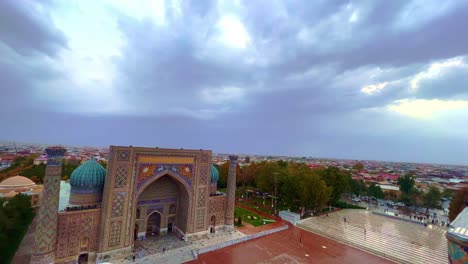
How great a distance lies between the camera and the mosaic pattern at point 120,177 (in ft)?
43.2

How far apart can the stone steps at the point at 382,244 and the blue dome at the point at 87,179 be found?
16.7 metres

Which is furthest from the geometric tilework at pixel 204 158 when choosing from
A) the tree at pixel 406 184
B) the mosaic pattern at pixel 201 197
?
the tree at pixel 406 184

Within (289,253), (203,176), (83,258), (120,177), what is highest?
(120,177)

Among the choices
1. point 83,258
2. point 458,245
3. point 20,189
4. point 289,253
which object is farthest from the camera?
point 20,189

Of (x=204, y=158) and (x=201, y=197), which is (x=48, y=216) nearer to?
(x=201, y=197)

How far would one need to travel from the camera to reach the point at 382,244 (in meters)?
16.3

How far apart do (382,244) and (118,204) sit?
18.5 m

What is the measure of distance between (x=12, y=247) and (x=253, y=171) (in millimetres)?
27896

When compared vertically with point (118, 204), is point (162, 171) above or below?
above

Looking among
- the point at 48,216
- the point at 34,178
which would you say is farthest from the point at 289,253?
the point at 34,178

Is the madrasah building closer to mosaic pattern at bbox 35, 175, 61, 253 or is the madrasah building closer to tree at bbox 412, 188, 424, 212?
mosaic pattern at bbox 35, 175, 61, 253

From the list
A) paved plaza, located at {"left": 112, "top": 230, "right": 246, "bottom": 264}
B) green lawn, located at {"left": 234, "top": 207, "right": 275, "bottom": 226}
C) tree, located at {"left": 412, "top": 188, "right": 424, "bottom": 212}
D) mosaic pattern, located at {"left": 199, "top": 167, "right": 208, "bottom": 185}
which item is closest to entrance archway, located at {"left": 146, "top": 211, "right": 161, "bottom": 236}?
paved plaza, located at {"left": 112, "top": 230, "right": 246, "bottom": 264}

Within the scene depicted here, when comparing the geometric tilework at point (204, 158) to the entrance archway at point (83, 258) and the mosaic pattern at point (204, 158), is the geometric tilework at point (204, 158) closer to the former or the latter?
the mosaic pattern at point (204, 158)

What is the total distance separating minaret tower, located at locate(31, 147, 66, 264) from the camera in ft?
35.7
